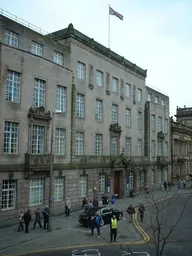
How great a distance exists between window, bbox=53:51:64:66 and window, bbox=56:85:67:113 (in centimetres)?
319

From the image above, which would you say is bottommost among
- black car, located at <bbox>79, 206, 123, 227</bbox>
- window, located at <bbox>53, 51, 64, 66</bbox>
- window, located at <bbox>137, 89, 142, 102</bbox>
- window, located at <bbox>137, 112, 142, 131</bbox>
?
black car, located at <bbox>79, 206, 123, 227</bbox>

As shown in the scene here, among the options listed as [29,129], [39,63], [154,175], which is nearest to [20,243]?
[29,129]

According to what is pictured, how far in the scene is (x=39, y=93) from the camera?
2953 centimetres

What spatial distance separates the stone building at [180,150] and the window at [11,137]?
40.9 metres

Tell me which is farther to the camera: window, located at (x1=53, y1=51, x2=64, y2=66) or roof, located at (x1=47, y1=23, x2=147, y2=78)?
roof, located at (x1=47, y1=23, x2=147, y2=78)

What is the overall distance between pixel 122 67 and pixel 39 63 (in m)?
18.0

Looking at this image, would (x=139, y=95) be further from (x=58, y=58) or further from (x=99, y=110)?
(x=58, y=58)

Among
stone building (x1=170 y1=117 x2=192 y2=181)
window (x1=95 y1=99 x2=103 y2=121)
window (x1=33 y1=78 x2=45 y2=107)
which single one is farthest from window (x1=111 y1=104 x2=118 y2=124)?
stone building (x1=170 y1=117 x2=192 y2=181)

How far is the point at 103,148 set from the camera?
3859 centimetres

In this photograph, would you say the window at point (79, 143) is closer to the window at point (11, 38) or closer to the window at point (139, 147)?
the window at point (11, 38)

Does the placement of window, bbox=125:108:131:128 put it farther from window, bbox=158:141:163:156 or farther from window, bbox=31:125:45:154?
window, bbox=31:125:45:154

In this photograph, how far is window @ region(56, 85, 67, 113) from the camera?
3175 cm

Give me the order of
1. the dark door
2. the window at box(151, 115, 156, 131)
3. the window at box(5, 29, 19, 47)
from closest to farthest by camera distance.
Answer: the window at box(5, 29, 19, 47) → the dark door → the window at box(151, 115, 156, 131)

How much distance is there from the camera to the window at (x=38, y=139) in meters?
28.5
